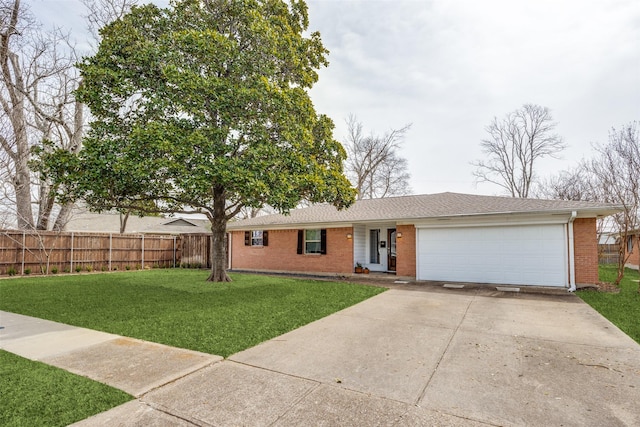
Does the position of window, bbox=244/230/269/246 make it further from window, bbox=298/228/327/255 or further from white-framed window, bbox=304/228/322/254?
white-framed window, bbox=304/228/322/254

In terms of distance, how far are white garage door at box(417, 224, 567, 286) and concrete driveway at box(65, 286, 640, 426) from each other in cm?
486

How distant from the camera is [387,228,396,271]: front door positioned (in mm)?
14469

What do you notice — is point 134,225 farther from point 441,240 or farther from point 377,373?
point 377,373

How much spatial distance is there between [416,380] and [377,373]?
0.43 meters

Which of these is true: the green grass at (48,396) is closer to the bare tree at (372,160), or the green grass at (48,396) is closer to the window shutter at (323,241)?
the window shutter at (323,241)

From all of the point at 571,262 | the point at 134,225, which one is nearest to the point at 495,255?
the point at 571,262

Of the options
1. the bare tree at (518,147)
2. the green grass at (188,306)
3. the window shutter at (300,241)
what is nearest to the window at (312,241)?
the window shutter at (300,241)

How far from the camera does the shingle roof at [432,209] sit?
1000cm

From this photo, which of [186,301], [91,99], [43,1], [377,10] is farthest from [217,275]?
[43,1]

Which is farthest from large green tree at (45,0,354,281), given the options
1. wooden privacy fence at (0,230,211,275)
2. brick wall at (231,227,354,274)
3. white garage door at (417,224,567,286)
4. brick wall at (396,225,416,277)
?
wooden privacy fence at (0,230,211,275)

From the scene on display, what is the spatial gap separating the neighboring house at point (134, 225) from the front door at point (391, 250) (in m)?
18.3

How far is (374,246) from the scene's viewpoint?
15289 millimetres

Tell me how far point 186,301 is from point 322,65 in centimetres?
943

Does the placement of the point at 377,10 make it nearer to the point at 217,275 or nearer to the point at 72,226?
the point at 217,275
